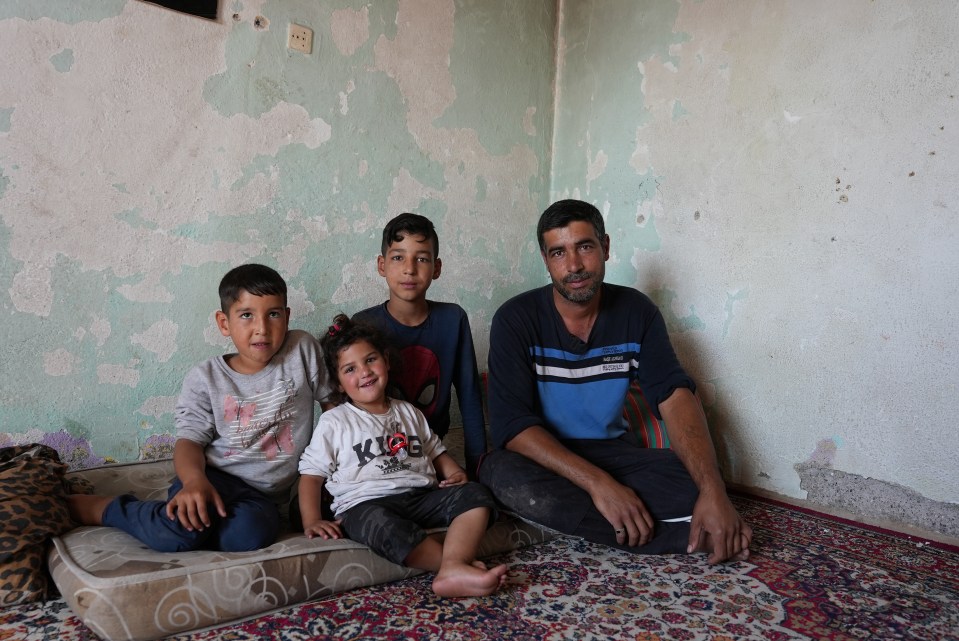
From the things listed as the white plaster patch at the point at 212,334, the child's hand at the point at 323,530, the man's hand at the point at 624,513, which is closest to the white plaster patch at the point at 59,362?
the white plaster patch at the point at 212,334

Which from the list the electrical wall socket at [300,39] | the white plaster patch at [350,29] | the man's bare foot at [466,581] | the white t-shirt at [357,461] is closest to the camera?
the man's bare foot at [466,581]

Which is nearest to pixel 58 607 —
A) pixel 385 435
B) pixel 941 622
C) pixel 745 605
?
pixel 385 435

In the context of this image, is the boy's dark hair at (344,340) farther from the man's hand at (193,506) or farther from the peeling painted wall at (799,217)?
the peeling painted wall at (799,217)

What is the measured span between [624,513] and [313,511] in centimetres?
97

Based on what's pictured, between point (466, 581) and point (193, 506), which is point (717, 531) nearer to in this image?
point (466, 581)

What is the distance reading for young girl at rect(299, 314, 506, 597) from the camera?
69.4 inches

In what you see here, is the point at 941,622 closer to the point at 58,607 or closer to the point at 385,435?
the point at 385,435

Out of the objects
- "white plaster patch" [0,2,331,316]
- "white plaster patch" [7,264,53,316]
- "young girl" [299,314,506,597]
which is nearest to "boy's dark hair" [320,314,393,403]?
"young girl" [299,314,506,597]

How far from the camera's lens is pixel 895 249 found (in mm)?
2314

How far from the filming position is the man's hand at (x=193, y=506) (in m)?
1.73

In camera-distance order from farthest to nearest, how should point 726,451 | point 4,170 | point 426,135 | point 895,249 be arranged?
point 426,135, point 726,451, point 895,249, point 4,170

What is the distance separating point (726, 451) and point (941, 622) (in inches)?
48.3

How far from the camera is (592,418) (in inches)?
93.4

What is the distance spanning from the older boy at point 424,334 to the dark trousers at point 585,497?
37 centimetres
